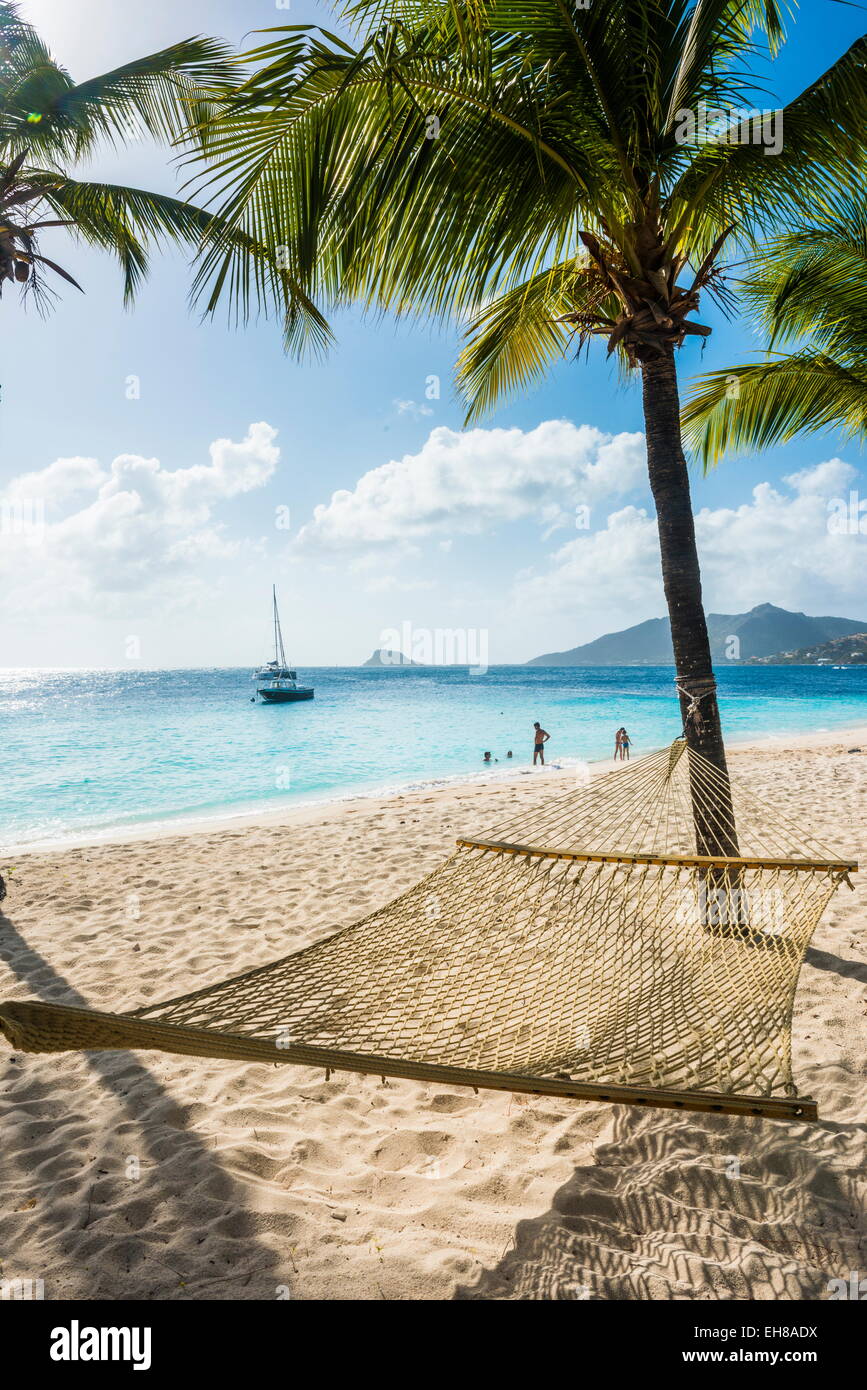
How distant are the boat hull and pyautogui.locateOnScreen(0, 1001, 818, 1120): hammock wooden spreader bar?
99.8 feet

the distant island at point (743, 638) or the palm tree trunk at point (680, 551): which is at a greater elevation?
the distant island at point (743, 638)

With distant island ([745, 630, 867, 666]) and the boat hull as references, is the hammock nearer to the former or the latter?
the boat hull

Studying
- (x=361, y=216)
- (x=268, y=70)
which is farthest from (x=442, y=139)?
(x=268, y=70)

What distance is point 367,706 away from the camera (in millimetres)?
32938

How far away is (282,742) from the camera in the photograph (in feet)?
65.3

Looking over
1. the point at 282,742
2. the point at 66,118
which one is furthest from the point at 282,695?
the point at 66,118

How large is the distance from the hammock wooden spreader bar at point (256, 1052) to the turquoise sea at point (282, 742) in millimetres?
7956

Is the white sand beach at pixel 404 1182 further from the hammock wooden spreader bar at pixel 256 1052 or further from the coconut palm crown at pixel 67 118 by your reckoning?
the coconut palm crown at pixel 67 118

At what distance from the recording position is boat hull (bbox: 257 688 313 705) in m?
31.4

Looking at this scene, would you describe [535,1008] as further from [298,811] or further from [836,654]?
[836,654]

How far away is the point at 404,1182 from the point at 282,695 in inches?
1199

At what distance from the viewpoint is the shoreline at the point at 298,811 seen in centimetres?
741

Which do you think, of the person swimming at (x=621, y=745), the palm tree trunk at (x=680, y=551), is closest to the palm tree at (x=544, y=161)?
the palm tree trunk at (x=680, y=551)
